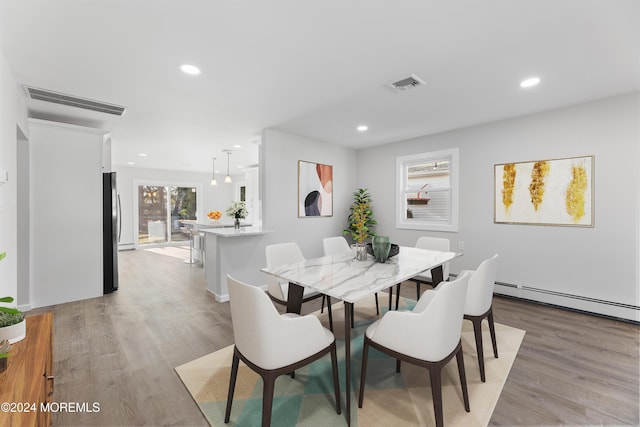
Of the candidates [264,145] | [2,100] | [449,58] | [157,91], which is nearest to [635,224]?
[449,58]

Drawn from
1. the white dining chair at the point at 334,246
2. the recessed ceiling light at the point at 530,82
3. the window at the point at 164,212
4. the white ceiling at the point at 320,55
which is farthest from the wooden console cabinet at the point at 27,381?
the window at the point at 164,212

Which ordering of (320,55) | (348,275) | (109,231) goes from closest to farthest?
1. (348,275)
2. (320,55)
3. (109,231)

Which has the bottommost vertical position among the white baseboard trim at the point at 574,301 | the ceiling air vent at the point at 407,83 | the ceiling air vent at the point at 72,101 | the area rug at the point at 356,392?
the area rug at the point at 356,392

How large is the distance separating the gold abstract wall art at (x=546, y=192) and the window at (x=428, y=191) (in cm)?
64

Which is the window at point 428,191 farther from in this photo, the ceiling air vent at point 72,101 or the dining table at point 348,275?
the ceiling air vent at point 72,101

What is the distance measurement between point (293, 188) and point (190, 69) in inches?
94.2

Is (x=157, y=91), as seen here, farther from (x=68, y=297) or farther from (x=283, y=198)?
(x=68, y=297)

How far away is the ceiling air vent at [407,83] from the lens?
262 cm

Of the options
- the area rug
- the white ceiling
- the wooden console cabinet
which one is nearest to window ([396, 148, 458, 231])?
the white ceiling

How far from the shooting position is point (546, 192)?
3525 mm

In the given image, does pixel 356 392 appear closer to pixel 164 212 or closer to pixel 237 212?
pixel 237 212

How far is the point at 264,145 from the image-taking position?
421 cm

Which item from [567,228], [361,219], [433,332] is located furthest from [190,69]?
[567,228]

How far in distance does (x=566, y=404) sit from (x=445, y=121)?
3294mm
